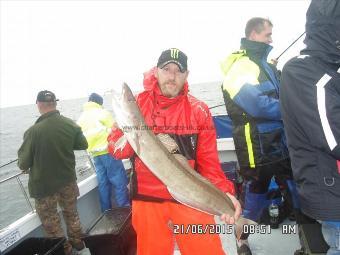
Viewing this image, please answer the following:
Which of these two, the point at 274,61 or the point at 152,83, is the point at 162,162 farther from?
the point at 274,61

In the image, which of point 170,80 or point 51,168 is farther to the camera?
point 51,168

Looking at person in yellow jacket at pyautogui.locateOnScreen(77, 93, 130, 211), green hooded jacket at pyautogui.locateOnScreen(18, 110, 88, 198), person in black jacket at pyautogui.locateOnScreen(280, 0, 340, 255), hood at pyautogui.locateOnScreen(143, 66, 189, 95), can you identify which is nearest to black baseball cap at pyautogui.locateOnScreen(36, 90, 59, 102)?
green hooded jacket at pyautogui.locateOnScreen(18, 110, 88, 198)

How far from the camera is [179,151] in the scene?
2984 mm

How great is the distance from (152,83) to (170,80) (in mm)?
196

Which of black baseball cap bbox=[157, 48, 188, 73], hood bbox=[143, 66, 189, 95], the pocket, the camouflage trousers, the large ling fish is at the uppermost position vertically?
black baseball cap bbox=[157, 48, 188, 73]

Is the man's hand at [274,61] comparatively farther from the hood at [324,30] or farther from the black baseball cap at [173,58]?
the hood at [324,30]

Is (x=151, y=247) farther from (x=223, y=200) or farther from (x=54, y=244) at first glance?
(x=54, y=244)

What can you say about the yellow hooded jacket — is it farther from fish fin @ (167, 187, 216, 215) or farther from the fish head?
fish fin @ (167, 187, 216, 215)

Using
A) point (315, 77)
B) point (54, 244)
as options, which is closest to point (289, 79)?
point (315, 77)

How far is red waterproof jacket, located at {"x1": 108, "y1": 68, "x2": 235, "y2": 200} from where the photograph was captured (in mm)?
3061

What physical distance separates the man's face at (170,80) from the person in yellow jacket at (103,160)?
11.0 ft

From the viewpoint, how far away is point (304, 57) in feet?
6.91

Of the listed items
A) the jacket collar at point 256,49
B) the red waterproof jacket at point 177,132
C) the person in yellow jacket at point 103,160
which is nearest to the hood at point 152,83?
the red waterproof jacket at point 177,132

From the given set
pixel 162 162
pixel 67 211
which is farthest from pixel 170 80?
pixel 67 211
